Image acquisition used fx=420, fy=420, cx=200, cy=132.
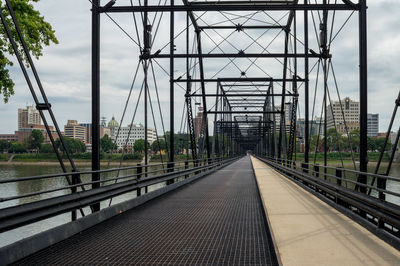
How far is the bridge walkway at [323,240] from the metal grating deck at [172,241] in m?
0.27

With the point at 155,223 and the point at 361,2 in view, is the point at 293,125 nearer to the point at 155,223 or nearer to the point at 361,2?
the point at 361,2

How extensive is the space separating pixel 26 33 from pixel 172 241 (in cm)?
1383

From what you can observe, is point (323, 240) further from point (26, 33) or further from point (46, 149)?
point (46, 149)

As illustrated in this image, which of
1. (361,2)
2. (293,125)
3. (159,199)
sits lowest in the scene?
(159,199)

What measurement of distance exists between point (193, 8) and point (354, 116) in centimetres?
14403

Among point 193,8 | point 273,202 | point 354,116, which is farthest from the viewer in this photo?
point 354,116

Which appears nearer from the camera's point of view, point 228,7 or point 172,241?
point 172,241

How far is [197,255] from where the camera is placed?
5695 mm

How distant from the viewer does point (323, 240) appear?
20.8 ft

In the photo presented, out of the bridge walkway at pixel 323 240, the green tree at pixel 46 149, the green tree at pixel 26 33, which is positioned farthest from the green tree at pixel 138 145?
the bridge walkway at pixel 323 240

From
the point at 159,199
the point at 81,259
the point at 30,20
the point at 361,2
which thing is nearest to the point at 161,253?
the point at 81,259

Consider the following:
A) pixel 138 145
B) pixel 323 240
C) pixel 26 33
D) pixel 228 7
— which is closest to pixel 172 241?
pixel 323 240

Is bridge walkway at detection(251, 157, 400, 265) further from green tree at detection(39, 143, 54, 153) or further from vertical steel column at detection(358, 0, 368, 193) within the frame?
green tree at detection(39, 143, 54, 153)

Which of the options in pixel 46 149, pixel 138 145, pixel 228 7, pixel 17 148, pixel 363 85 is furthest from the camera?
pixel 17 148
